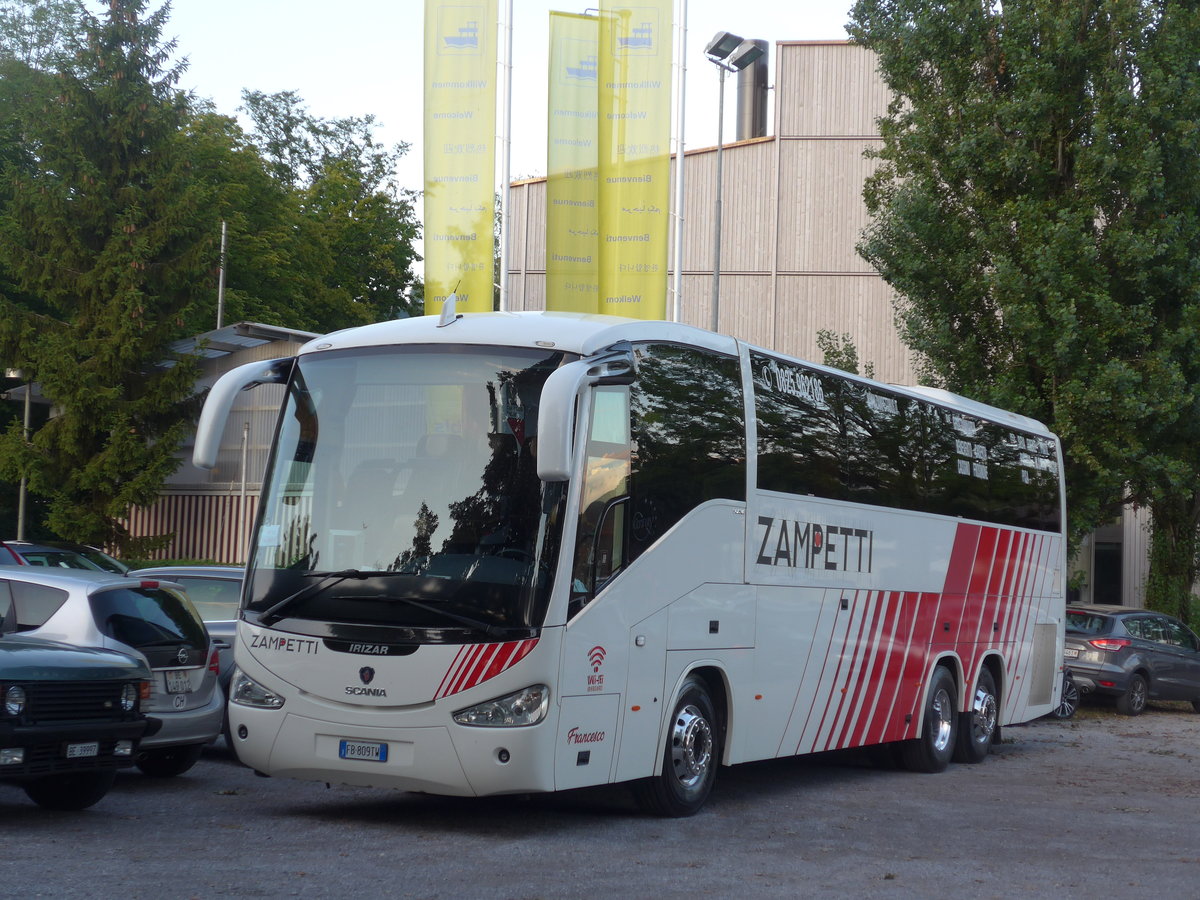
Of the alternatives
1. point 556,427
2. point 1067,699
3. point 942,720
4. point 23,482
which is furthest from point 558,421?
point 23,482

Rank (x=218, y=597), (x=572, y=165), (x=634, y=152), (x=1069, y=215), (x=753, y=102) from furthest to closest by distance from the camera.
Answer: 1. (x=753, y=102)
2. (x=572, y=165)
3. (x=634, y=152)
4. (x=1069, y=215)
5. (x=218, y=597)

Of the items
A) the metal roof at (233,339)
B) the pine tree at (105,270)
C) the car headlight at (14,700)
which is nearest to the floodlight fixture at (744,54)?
the metal roof at (233,339)

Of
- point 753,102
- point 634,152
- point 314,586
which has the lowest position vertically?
point 314,586

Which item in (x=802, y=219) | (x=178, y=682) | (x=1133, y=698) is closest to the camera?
(x=178, y=682)

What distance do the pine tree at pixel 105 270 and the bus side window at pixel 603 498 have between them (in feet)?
82.1

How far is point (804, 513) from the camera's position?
12.6 meters

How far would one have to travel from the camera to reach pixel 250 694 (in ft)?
33.2

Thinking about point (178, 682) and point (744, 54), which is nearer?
point (178, 682)

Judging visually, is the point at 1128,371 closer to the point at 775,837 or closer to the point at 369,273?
the point at 775,837

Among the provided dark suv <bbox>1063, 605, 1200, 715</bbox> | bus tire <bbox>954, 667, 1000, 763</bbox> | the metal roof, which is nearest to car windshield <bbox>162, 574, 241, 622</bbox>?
bus tire <bbox>954, 667, 1000, 763</bbox>

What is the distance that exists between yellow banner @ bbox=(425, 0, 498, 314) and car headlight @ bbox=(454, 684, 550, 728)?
14.5 meters

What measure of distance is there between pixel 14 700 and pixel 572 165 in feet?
59.2

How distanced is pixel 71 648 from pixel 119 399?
2566 centimetres

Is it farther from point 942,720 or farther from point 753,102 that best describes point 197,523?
point 942,720
